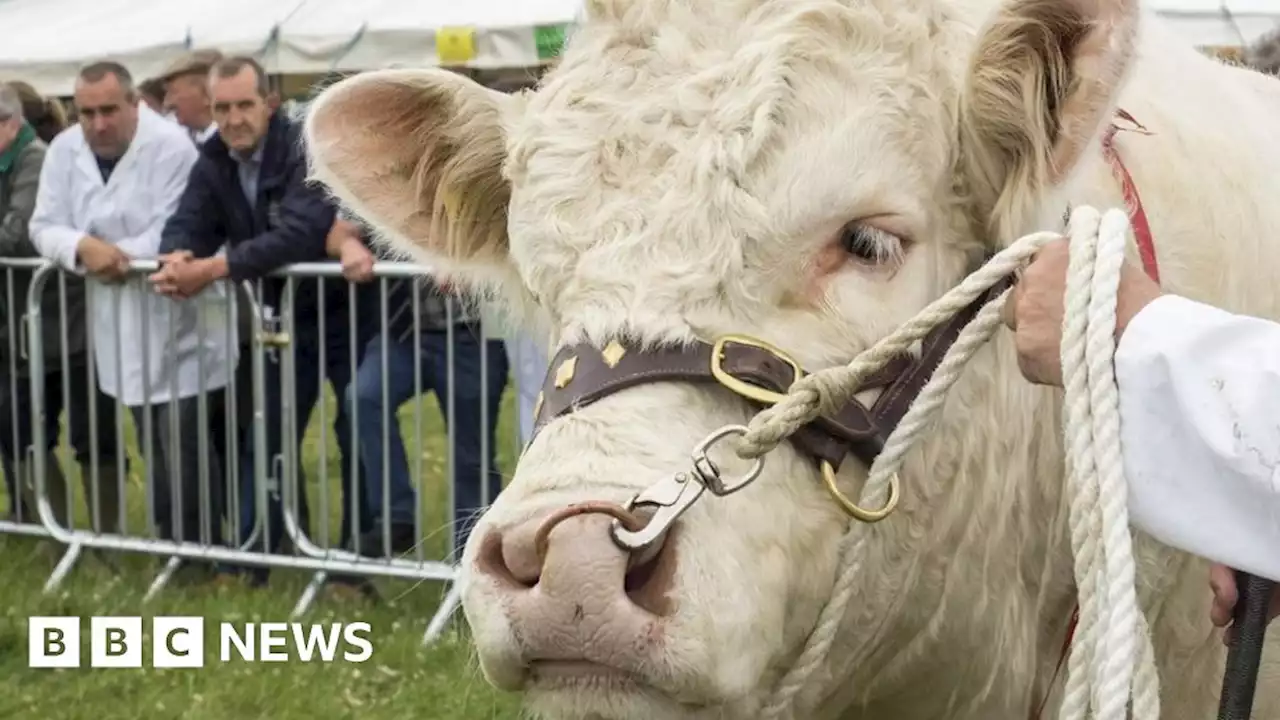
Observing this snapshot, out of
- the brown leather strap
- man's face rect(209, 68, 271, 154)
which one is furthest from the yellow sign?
the brown leather strap

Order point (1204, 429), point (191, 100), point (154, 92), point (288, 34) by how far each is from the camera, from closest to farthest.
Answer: point (1204, 429) → point (191, 100) → point (154, 92) → point (288, 34)

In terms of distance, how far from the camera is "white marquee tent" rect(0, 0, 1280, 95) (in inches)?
387

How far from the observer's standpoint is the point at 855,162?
263 cm

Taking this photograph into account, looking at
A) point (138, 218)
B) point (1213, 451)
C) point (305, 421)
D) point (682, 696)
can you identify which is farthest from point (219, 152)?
point (1213, 451)

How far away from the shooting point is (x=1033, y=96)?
266 cm

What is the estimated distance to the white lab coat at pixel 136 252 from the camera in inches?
296

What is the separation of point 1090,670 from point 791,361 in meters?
0.67

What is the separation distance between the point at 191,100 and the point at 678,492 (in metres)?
7.73

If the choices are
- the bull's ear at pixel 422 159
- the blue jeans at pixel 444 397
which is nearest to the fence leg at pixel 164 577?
the blue jeans at pixel 444 397

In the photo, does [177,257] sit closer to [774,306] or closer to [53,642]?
[53,642]

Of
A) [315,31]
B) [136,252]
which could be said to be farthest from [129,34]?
[136,252]

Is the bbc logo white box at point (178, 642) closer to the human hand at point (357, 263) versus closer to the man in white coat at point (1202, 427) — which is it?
the human hand at point (357, 263)

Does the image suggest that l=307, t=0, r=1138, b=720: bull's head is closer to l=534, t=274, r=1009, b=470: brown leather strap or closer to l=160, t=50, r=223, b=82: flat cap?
l=534, t=274, r=1009, b=470: brown leather strap

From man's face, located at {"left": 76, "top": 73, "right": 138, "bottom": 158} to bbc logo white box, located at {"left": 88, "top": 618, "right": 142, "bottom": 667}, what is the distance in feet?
7.58
